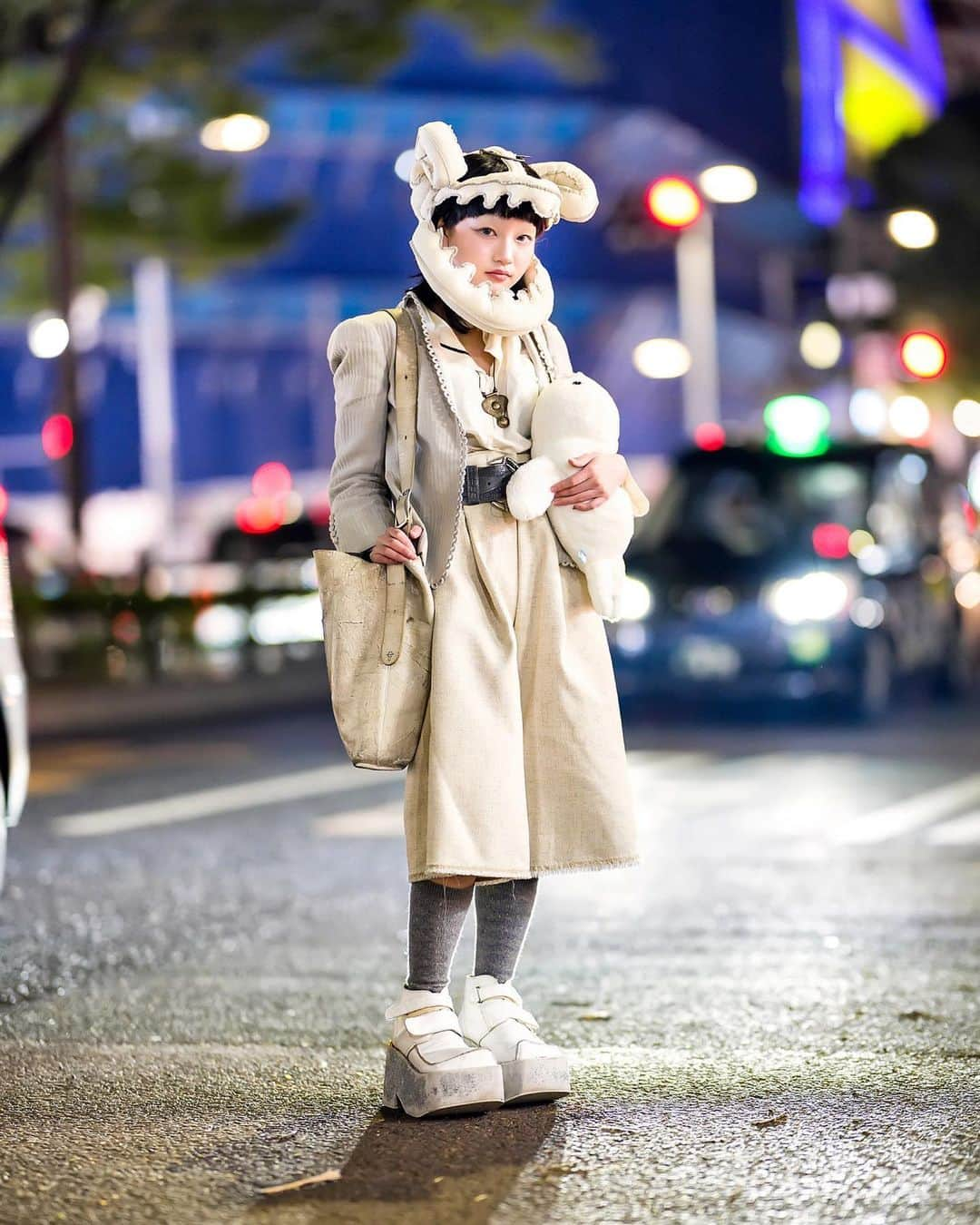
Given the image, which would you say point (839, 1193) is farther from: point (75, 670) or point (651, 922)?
point (75, 670)

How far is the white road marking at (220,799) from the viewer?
9875 mm

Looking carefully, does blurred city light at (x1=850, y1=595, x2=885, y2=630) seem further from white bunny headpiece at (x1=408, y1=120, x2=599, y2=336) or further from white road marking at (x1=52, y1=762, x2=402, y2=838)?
white bunny headpiece at (x1=408, y1=120, x2=599, y2=336)

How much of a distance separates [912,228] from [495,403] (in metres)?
14.4

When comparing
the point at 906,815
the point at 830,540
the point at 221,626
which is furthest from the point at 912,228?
the point at 906,815

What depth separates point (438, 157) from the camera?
4.43 meters

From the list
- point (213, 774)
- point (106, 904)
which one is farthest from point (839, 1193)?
point (213, 774)

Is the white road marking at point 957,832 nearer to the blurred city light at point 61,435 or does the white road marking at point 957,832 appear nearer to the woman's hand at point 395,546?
the woman's hand at point 395,546

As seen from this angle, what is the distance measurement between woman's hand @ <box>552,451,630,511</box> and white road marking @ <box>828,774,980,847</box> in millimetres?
4513

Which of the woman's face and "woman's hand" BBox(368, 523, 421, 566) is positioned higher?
the woman's face

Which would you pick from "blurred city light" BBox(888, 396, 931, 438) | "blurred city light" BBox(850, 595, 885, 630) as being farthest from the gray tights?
"blurred city light" BBox(888, 396, 931, 438)

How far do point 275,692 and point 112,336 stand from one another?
35.4 m

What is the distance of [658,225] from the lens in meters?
16.5

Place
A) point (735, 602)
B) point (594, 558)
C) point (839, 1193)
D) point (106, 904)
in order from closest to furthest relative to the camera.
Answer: point (839, 1193), point (594, 558), point (106, 904), point (735, 602)

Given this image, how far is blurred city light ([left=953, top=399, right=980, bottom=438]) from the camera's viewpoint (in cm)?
4150
